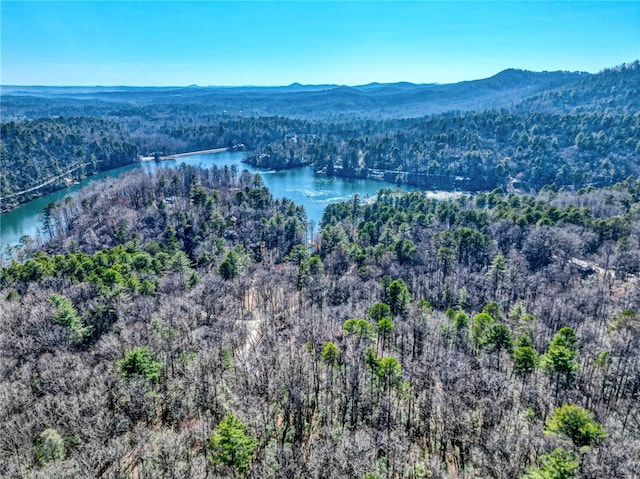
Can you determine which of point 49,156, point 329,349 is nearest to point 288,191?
point 49,156

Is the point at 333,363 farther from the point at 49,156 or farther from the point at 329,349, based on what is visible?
the point at 49,156

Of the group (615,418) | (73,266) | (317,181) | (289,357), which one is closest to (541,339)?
(615,418)

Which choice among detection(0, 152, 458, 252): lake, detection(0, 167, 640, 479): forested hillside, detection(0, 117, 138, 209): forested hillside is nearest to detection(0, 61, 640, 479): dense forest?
detection(0, 167, 640, 479): forested hillside

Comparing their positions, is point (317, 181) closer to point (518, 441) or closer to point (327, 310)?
point (327, 310)

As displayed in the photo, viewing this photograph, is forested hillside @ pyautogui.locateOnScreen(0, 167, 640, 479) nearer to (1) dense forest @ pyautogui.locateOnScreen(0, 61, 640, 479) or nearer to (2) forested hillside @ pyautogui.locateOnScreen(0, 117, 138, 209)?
(1) dense forest @ pyautogui.locateOnScreen(0, 61, 640, 479)

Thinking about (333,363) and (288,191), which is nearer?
(333,363)

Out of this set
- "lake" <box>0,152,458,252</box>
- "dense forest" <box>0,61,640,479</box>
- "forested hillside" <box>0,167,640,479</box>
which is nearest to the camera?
"forested hillside" <box>0,167,640,479</box>
